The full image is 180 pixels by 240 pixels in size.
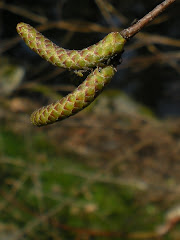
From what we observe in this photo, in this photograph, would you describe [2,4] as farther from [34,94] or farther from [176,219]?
[176,219]

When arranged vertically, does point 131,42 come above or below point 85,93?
above

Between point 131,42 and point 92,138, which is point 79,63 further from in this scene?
point 92,138

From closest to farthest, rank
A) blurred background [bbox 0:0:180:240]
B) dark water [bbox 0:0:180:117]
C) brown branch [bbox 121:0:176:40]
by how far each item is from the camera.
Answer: brown branch [bbox 121:0:176:40], blurred background [bbox 0:0:180:240], dark water [bbox 0:0:180:117]

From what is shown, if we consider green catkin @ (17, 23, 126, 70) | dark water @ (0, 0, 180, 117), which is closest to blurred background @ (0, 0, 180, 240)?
dark water @ (0, 0, 180, 117)

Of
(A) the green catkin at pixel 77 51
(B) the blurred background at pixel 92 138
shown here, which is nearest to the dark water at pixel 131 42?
(B) the blurred background at pixel 92 138

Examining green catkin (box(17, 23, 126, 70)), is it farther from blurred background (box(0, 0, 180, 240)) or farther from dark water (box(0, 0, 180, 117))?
dark water (box(0, 0, 180, 117))

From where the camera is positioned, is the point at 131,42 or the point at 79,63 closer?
the point at 79,63

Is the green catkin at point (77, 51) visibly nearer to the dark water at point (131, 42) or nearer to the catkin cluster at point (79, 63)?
the catkin cluster at point (79, 63)

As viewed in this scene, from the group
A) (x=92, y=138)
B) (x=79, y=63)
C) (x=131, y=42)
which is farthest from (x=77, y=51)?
(x=92, y=138)

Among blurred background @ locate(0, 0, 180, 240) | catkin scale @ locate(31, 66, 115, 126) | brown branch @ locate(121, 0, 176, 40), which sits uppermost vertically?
blurred background @ locate(0, 0, 180, 240)
